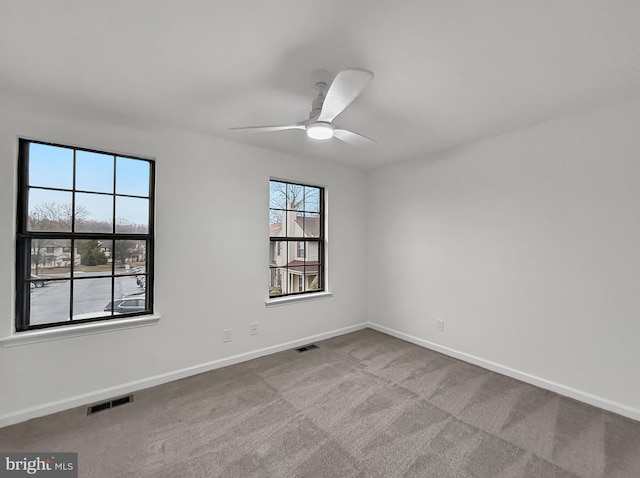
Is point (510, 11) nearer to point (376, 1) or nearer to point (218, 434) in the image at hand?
point (376, 1)

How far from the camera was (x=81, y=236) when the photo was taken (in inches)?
94.6

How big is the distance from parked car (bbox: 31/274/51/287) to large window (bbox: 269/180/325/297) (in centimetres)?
197

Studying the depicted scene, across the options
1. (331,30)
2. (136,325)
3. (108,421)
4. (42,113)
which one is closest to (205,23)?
(331,30)

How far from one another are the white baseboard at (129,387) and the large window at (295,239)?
649 mm

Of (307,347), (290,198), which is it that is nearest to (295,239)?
(290,198)

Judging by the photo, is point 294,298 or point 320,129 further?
point 294,298

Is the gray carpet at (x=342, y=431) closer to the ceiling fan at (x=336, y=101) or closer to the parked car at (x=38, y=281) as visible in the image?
the parked car at (x=38, y=281)

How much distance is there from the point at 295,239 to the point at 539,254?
2593mm

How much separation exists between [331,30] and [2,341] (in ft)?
9.93

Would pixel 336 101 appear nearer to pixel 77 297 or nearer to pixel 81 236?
pixel 81 236

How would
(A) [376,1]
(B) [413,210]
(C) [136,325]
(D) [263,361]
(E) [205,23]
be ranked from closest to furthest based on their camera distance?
(A) [376,1] < (E) [205,23] < (C) [136,325] < (D) [263,361] < (B) [413,210]

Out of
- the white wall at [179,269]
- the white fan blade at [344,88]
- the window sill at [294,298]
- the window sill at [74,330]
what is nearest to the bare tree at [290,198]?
the white wall at [179,269]

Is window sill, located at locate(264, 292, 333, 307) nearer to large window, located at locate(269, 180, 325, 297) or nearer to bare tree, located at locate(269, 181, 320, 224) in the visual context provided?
large window, located at locate(269, 180, 325, 297)

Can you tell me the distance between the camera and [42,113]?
Answer: 223 centimetres
